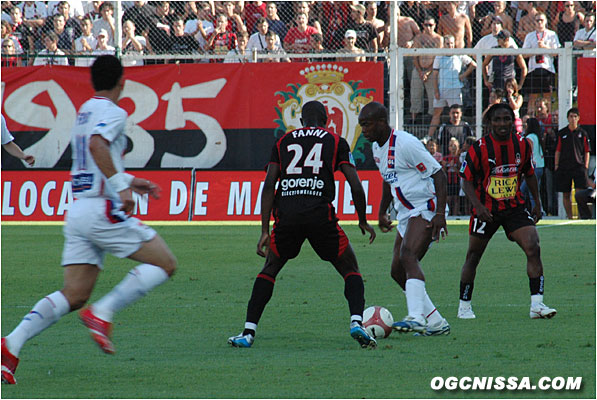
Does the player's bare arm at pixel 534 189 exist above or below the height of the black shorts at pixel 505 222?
above

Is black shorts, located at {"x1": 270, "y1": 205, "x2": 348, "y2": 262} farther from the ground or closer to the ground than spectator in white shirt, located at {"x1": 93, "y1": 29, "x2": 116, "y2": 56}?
closer to the ground

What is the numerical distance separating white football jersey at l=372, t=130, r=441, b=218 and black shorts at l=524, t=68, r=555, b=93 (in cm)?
1397

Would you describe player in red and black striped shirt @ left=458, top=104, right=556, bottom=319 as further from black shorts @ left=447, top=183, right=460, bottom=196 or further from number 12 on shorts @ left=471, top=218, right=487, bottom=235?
black shorts @ left=447, top=183, right=460, bottom=196

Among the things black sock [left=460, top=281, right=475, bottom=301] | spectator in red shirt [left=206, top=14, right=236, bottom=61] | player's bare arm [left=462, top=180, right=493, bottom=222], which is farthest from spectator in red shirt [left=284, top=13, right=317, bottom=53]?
black sock [left=460, top=281, right=475, bottom=301]

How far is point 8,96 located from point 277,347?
16.6 meters

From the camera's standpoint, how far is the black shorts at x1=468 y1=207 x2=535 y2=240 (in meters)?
9.29

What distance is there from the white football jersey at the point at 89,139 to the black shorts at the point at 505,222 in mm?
4003

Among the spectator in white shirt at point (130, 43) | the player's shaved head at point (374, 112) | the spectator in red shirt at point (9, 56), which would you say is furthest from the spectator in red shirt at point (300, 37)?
the player's shaved head at point (374, 112)

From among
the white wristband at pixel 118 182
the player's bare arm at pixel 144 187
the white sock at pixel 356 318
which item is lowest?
the white sock at pixel 356 318

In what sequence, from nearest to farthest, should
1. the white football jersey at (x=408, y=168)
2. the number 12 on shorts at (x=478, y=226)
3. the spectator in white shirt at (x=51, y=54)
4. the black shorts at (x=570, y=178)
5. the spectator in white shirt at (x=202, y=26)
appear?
1. the white football jersey at (x=408, y=168)
2. the number 12 on shorts at (x=478, y=226)
3. the black shorts at (x=570, y=178)
4. the spectator in white shirt at (x=51, y=54)
5. the spectator in white shirt at (x=202, y=26)

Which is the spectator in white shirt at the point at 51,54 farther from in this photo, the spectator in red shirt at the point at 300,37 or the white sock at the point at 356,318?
the white sock at the point at 356,318

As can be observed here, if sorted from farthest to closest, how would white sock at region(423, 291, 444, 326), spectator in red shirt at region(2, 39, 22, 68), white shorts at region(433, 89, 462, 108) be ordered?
spectator in red shirt at region(2, 39, 22, 68) → white shorts at region(433, 89, 462, 108) → white sock at region(423, 291, 444, 326)

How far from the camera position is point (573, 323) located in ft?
28.6

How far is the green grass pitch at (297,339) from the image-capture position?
6.28 m
